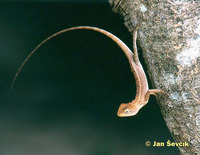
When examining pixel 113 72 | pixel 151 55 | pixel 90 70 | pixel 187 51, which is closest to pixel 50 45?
pixel 90 70

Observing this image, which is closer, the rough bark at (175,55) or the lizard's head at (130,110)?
the rough bark at (175,55)

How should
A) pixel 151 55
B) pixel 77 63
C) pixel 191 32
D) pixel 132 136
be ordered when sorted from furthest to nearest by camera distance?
pixel 132 136
pixel 77 63
pixel 151 55
pixel 191 32

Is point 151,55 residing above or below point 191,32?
below

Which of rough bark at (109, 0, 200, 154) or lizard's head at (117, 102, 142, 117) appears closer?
rough bark at (109, 0, 200, 154)

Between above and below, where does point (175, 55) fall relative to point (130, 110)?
above

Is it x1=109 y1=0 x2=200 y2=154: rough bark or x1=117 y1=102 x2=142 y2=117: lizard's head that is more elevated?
x1=109 y1=0 x2=200 y2=154: rough bark

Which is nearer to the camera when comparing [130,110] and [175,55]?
[175,55]

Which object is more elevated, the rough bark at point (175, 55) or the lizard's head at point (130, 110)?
the rough bark at point (175, 55)

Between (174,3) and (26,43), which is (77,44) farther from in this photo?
(174,3)
